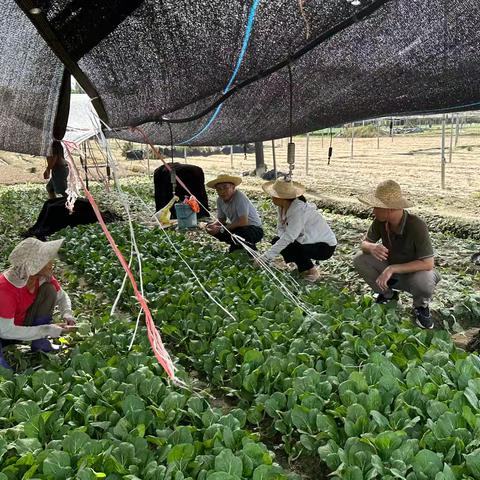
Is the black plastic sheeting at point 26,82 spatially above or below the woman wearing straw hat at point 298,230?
above

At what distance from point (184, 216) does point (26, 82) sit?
14.3ft

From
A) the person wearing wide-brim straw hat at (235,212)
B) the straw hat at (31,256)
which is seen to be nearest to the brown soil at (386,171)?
the person wearing wide-brim straw hat at (235,212)

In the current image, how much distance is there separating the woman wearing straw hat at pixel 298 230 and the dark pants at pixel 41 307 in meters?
1.99

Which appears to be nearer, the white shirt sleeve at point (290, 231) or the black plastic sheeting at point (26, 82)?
the black plastic sheeting at point (26, 82)

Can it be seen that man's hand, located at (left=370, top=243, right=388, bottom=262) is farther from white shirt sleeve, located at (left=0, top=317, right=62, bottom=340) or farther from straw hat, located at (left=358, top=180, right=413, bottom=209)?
white shirt sleeve, located at (left=0, top=317, right=62, bottom=340)

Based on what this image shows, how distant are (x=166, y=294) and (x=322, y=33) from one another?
7.63ft

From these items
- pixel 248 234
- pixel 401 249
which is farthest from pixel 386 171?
pixel 401 249

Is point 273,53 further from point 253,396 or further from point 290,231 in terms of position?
point 253,396

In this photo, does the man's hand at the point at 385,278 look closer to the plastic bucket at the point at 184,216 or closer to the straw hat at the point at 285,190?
the straw hat at the point at 285,190

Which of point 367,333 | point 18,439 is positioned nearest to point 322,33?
point 367,333

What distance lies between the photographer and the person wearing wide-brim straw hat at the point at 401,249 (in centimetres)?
427

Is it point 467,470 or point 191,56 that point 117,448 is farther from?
point 191,56

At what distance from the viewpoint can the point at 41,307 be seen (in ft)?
12.1

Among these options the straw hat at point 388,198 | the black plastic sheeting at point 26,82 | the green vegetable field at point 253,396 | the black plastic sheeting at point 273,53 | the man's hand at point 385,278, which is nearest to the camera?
the green vegetable field at point 253,396
